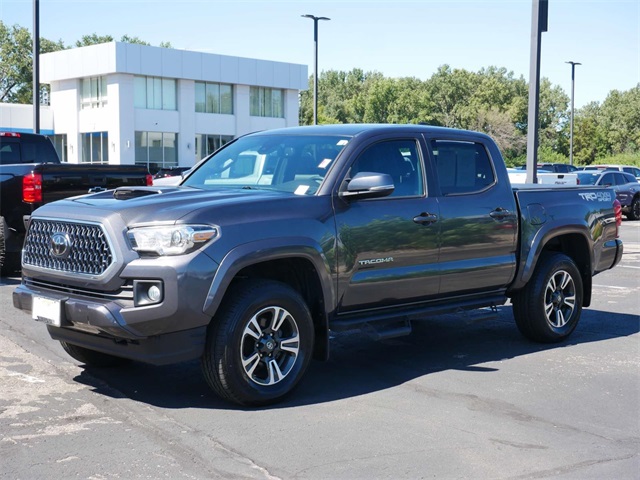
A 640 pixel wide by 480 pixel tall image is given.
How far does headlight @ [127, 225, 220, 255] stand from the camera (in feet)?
17.7

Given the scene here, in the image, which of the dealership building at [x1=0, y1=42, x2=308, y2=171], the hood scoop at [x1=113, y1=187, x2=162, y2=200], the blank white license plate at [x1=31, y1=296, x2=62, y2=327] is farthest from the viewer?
the dealership building at [x1=0, y1=42, x2=308, y2=171]

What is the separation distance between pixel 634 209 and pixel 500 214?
2413cm

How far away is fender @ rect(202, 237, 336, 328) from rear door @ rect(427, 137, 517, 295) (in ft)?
4.16

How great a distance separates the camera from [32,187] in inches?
431

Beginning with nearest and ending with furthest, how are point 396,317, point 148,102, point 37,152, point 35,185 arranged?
point 396,317
point 35,185
point 37,152
point 148,102

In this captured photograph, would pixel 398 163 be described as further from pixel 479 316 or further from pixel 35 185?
pixel 35 185

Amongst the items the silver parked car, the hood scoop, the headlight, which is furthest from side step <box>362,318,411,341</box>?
the silver parked car

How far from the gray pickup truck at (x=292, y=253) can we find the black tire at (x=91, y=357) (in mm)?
15

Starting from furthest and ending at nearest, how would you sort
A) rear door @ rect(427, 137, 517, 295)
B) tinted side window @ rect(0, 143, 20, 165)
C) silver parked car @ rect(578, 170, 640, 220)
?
1. silver parked car @ rect(578, 170, 640, 220)
2. tinted side window @ rect(0, 143, 20, 165)
3. rear door @ rect(427, 137, 517, 295)

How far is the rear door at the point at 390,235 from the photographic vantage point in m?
6.29

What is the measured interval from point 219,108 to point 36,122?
33301mm

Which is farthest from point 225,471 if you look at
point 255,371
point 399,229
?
point 399,229

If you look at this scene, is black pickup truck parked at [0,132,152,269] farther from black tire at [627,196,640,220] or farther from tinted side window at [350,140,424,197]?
black tire at [627,196,640,220]

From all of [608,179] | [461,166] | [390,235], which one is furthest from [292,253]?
[608,179]
